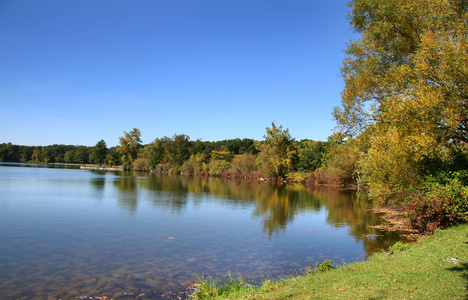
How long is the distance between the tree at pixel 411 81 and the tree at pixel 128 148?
105m

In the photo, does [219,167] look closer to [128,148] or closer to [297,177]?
[297,177]

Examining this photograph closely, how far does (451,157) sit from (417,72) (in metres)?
5.57

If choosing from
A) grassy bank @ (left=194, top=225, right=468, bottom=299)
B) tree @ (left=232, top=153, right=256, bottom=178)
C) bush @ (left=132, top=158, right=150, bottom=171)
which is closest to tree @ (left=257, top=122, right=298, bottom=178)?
tree @ (left=232, top=153, right=256, bottom=178)

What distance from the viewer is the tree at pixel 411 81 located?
42.4 ft

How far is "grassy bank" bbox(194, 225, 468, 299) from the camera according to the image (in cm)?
657

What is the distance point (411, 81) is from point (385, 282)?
11075mm

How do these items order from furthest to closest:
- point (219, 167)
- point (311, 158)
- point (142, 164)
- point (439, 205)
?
point (142, 164) → point (219, 167) → point (311, 158) → point (439, 205)

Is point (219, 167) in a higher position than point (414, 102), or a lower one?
lower

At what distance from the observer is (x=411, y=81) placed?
14.7m


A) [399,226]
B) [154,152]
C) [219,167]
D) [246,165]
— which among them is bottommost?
[399,226]

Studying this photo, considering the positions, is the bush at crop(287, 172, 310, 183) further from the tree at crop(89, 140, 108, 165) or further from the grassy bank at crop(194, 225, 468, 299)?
the tree at crop(89, 140, 108, 165)

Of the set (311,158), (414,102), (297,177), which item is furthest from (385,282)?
(311,158)

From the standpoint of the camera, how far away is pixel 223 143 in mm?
130000

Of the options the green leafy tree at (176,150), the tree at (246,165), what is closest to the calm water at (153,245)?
the tree at (246,165)
